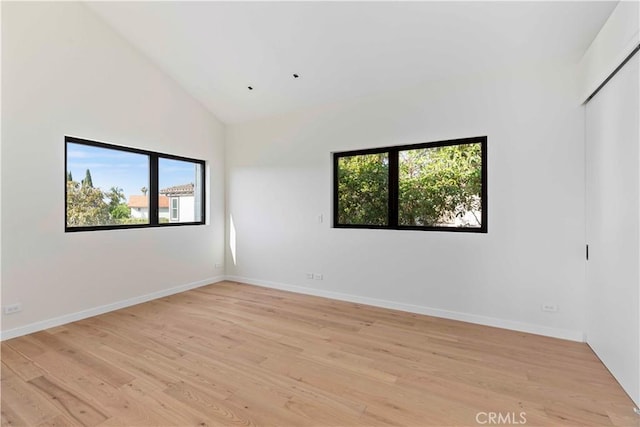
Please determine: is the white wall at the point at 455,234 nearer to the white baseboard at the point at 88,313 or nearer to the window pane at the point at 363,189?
the window pane at the point at 363,189

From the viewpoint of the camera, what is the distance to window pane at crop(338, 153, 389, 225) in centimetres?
415

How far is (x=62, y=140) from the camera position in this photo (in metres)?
3.41

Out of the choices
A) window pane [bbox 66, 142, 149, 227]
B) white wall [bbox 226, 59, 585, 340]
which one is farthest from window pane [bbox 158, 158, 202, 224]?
white wall [bbox 226, 59, 585, 340]

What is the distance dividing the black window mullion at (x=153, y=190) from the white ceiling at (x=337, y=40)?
1.31m

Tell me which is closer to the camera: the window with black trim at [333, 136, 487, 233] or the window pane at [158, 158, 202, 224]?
the window with black trim at [333, 136, 487, 233]

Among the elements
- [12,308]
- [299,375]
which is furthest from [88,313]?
[299,375]

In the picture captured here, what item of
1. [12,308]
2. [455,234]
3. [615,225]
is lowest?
[12,308]

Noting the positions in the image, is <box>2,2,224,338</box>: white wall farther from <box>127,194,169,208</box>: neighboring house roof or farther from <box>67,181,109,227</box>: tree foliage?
<box>127,194,169,208</box>: neighboring house roof

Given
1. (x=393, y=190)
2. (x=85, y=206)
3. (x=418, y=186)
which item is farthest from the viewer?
(x=393, y=190)

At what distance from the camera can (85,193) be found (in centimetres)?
372

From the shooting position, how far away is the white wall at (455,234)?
3.04m

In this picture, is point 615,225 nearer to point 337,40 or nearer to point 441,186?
point 441,186

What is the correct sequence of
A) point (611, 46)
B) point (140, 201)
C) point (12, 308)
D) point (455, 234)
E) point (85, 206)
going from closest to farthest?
point (611, 46), point (12, 308), point (455, 234), point (85, 206), point (140, 201)

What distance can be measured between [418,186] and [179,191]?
3671mm
